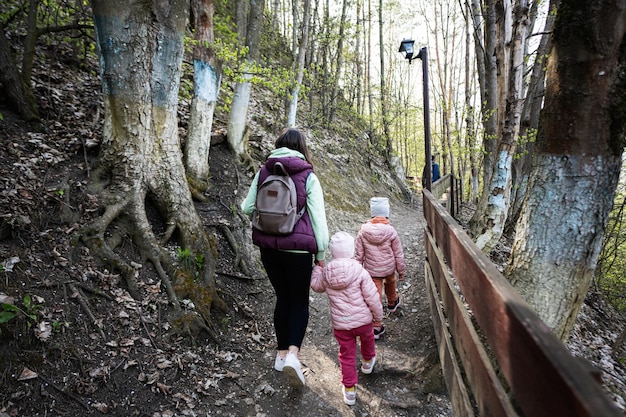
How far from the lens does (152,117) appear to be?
436 centimetres

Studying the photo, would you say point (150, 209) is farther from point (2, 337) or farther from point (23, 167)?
point (2, 337)

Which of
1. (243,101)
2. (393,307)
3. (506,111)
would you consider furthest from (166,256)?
(506,111)

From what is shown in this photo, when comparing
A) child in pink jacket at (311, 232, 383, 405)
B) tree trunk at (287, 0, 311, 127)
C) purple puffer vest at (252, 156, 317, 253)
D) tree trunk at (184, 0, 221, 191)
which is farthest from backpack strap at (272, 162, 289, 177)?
tree trunk at (287, 0, 311, 127)

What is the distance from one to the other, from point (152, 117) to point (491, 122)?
24.6 feet

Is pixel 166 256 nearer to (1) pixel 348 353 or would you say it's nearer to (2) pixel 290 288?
(2) pixel 290 288

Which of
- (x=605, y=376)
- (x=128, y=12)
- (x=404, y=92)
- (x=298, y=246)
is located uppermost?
(x=404, y=92)

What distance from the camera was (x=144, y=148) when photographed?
14.2 ft

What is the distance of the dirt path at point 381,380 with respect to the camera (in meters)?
3.28

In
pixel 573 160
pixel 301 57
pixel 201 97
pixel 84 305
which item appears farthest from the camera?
pixel 301 57

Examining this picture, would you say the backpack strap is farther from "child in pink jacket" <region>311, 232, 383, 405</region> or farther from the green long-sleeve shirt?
"child in pink jacket" <region>311, 232, 383, 405</region>

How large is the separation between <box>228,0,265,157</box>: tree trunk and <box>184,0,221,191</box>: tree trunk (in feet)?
3.96

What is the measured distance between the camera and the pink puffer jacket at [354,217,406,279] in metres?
4.61

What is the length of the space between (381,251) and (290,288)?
180 centimetres

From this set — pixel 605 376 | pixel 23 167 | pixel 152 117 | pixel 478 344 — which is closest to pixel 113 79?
pixel 152 117
